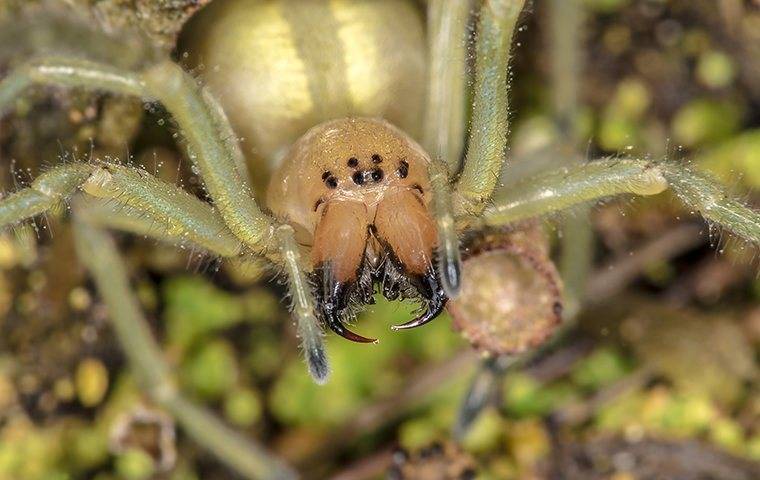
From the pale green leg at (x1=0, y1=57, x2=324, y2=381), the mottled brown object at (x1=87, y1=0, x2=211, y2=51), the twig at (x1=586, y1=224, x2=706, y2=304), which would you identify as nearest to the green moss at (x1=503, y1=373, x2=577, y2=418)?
the twig at (x1=586, y1=224, x2=706, y2=304)

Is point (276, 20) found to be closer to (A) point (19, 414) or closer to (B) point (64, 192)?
(B) point (64, 192)

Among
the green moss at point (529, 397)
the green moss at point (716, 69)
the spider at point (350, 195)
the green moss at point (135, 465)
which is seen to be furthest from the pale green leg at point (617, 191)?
the green moss at point (135, 465)

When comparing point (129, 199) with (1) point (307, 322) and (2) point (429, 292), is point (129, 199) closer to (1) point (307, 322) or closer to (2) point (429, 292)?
(1) point (307, 322)

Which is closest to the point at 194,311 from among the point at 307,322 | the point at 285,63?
the point at 285,63

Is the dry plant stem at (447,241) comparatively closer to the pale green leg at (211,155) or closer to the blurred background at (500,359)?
the pale green leg at (211,155)

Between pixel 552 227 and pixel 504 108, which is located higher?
pixel 504 108

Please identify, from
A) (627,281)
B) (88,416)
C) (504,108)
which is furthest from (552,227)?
(88,416)
